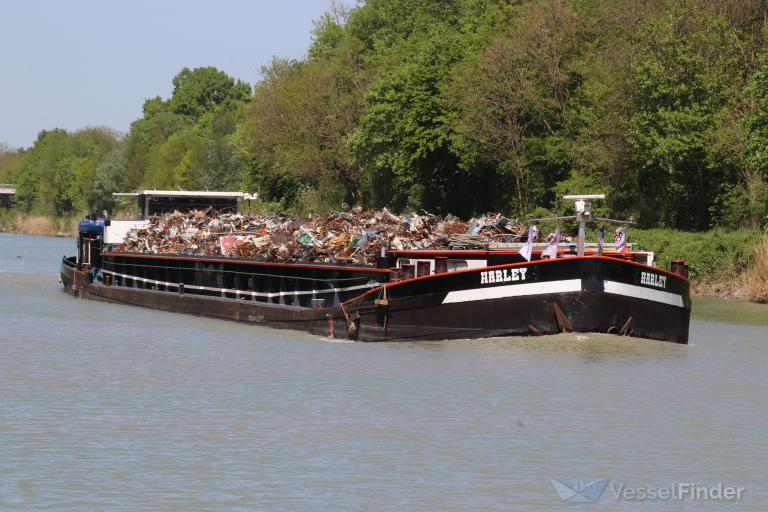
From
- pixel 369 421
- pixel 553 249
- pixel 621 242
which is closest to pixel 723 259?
pixel 621 242

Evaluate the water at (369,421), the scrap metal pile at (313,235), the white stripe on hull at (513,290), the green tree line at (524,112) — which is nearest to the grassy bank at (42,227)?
the green tree line at (524,112)

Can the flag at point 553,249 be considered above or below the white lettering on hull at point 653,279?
above

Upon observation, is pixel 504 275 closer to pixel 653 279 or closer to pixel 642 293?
pixel 642 293

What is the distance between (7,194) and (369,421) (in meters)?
165

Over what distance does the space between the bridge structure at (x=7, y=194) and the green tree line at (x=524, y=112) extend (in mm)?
71351

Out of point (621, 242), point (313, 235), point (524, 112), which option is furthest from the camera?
point (524, 112)

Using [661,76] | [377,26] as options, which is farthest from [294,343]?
[377,26]

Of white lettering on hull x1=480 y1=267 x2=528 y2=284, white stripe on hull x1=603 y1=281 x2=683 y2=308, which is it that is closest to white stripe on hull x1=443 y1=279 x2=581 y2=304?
white lettering on hull x1=480 y1=267 x2=528 y2=284

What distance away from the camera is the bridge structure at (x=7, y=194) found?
576ft

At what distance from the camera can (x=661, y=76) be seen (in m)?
48.2

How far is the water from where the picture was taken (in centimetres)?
1580

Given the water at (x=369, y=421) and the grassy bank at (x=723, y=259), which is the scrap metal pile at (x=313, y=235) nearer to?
the water at (x=369, y=421)

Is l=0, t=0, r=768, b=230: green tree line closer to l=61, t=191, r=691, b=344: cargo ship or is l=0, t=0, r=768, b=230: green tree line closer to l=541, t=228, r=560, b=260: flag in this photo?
l=61, t=191, r=691, b=344: cargo ship

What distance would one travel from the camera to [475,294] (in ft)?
86.9
